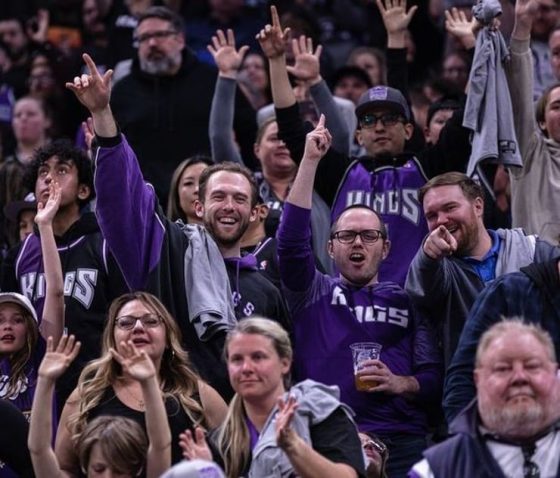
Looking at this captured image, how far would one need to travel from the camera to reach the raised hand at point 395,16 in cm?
995

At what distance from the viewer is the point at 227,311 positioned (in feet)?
26.7

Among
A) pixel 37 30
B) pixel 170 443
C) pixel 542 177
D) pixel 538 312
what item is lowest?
pixel 170 443

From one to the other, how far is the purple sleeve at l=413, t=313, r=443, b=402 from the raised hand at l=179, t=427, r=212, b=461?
65.8 inches

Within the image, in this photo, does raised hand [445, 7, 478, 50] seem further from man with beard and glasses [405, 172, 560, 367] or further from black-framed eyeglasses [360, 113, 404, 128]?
man with beard and glasses [405, 172, 560, 367]

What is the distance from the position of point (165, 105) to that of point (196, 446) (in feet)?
16.1

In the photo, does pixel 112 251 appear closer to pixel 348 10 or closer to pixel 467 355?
pixel 467 355

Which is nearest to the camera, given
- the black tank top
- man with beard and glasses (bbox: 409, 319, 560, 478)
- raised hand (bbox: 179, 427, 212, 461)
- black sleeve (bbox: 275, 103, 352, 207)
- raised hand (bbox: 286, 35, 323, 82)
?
man with beard and glasses (bbox: 409, 319, 560, 478)

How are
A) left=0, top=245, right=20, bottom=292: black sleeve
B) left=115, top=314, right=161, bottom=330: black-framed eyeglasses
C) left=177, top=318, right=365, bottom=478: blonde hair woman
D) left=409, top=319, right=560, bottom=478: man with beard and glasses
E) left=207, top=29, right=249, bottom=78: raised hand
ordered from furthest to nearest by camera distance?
left=207, top=29, right=249, bottom=78: raised hand → left=0, top=245, right=20, bottom=292: black sleeve → left=115, top=314, right=161, bottom=330: black-framed eyeglasses → left=177, top=318, right=365, bottom=478: blonde hair woman → left=409, top=319, right=560, bottom=478: man with beard and glasses

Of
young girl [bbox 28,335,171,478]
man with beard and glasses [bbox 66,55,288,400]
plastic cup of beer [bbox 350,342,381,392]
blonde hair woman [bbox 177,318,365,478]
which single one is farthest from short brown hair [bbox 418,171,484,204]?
young girl [bbox 28,335,171,478]

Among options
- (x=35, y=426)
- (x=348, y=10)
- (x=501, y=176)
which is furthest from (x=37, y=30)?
(x=35, y=426)

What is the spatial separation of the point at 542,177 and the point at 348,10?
5.99 m

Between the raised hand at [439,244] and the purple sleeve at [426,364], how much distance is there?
1.89 feet

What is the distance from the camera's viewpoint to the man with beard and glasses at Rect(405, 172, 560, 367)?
26.7 feet

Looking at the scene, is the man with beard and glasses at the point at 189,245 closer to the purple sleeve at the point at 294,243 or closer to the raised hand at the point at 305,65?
the purple sleeve at the point at 294,243
